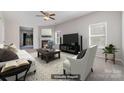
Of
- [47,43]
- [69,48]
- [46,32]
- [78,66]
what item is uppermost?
[46,32]

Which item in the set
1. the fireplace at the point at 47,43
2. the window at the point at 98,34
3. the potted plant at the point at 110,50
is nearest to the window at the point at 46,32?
the fireplace at the point at 47,43

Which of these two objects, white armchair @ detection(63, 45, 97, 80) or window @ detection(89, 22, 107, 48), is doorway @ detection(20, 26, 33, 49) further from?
window @ detection(89, 22, 107, 48)

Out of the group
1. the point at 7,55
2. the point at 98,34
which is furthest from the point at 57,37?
the point at 7,55

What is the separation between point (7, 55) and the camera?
4.61 feet

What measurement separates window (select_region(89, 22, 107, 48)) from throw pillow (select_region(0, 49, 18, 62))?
1.53 meters

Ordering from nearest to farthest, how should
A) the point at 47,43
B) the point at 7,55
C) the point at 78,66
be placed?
1. the point at 7,55
2. the point at 78,66
3. the point at 47,43

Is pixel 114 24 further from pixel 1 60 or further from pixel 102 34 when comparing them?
pixel 1 60

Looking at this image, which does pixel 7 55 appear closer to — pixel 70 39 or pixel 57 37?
pixel 57 37

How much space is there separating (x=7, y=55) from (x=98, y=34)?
1.70 m

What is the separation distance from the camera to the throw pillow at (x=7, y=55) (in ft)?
4.46

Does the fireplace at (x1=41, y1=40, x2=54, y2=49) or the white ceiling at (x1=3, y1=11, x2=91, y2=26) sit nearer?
the white ceiling at (x1=3, y1=11, x2=91, y2=26)

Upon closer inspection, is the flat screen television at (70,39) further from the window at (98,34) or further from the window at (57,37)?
the window at (98,34)

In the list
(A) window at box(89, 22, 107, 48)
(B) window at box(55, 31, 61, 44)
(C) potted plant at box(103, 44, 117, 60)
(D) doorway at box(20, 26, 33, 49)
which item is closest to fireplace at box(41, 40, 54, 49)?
(B) window at box(55, 31, 61, 44)

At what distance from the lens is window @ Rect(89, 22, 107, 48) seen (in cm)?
170
